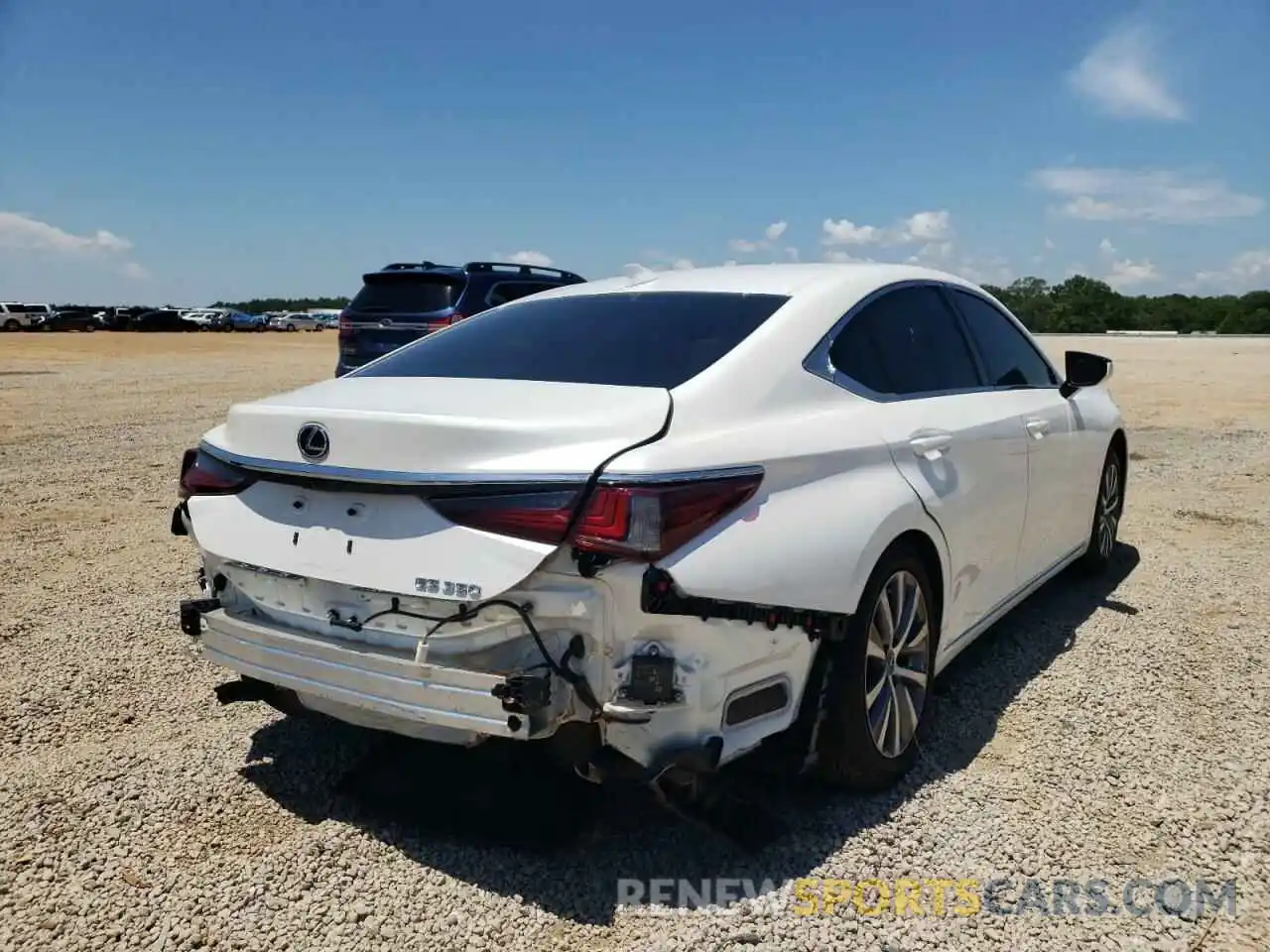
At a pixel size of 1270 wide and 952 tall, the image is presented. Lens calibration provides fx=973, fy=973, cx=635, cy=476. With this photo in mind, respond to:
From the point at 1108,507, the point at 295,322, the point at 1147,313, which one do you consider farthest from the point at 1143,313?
the point at 1108,507

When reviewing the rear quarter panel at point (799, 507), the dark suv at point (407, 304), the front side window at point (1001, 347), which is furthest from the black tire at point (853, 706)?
the dark suv at point (407, 304)

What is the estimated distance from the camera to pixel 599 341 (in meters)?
3.18

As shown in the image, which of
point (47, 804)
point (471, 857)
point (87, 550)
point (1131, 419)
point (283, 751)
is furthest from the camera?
point (1131, 419)

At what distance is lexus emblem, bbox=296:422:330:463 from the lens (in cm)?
258

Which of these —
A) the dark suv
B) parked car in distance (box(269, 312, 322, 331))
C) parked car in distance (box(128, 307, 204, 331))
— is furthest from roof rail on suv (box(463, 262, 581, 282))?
parked car in distance (box(269, 312, 322, 331))

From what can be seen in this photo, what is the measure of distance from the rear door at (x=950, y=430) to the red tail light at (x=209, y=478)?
1.85 metres

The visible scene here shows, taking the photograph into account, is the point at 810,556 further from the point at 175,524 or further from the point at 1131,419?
the point at 1131,419

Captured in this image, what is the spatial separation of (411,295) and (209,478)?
322 inches

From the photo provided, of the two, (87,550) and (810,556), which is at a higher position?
(810,556)

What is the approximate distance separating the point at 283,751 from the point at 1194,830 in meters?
2.93

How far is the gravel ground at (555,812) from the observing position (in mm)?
2467

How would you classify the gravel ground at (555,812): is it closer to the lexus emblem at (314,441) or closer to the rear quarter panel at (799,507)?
the rear quarter panel at (799,507)

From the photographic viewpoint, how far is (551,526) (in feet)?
7.43

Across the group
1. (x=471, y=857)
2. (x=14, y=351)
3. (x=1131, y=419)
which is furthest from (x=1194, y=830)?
(x=14, y=351)
